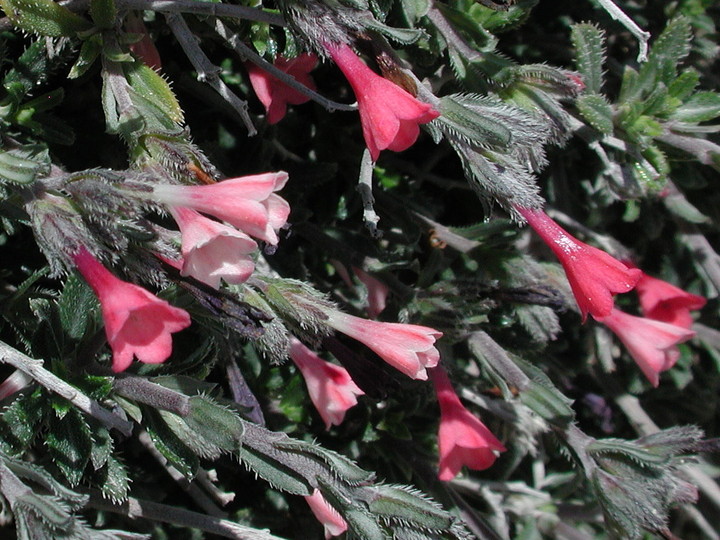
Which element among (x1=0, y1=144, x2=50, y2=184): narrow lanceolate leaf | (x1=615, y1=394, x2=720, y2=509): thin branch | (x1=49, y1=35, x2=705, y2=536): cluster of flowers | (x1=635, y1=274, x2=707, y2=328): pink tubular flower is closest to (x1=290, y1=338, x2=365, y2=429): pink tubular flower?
(x1=49, y1=35, x2=705, y2=536): cluster of flowers

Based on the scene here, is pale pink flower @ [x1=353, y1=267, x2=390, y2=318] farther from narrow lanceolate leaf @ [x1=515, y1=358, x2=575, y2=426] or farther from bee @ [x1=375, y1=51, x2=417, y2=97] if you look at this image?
bee @ [x1=375, y1=51, x2=417, y2=97]

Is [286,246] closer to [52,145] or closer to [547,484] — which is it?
[52,145]

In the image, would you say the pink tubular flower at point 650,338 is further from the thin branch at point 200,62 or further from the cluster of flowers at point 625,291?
the thin branch at point 200,62

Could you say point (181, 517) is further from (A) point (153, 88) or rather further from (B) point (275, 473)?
(A) point (153, 88)

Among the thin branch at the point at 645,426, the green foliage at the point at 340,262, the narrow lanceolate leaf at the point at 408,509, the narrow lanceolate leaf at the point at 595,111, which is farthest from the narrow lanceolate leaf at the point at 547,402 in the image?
the thin branch at the point at 645,426

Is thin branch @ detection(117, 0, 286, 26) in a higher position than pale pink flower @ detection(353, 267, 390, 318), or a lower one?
higher
